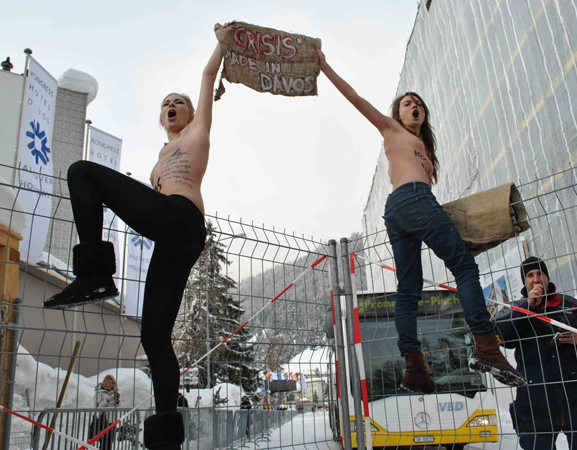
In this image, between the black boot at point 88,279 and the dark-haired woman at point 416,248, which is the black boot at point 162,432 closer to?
the black boot at point 88,279

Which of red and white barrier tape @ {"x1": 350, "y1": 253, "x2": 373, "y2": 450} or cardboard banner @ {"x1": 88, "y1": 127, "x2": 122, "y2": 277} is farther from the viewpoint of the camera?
cardboard banner @ {"x1": 88, "y1": 127, "x2": 122, "y2": 277}

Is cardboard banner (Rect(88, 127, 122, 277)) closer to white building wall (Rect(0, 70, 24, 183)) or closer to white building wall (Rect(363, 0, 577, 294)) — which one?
white building wall (Rect(0, 70, 24, 183))

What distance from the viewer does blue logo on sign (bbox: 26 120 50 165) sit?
35.5 ft

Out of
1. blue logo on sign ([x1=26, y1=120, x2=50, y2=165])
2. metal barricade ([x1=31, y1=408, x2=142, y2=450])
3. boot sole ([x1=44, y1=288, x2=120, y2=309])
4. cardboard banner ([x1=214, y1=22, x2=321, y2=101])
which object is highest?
blue logo on sign ([x1=26, y1=120, x2=50, y2=165])

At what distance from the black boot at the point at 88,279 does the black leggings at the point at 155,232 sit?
0.07m

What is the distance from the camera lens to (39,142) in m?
11.1

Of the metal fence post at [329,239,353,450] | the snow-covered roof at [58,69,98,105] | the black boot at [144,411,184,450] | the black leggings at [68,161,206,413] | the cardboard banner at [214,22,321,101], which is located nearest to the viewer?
the black boot at [144,411,184,450]

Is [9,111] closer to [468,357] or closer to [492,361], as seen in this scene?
[468,357]

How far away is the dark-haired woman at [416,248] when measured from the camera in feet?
8.39

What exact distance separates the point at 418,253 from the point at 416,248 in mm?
32

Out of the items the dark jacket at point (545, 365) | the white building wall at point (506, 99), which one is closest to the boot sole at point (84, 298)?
the dark jacket at point (545, 365)

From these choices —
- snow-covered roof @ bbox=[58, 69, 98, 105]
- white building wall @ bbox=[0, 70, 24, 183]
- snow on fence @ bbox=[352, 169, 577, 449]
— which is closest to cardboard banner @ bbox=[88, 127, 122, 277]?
white building wall @ bbox=[0, 70, 24, 183]

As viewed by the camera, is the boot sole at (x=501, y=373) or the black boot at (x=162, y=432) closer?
the black boot at (x=162, y=432)

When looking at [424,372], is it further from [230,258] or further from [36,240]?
[36,240]
